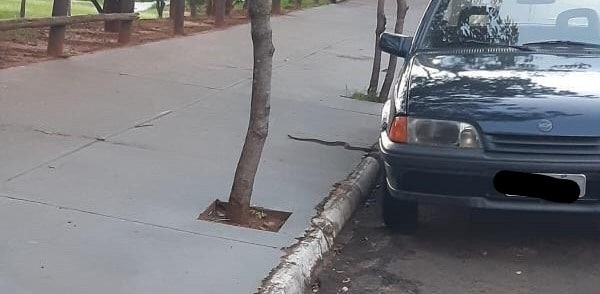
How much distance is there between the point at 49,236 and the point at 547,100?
9.07ft

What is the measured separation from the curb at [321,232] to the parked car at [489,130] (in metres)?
0.39

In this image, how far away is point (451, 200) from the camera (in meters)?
5.29

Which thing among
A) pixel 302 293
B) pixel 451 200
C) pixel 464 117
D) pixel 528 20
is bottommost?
pixel 302 293

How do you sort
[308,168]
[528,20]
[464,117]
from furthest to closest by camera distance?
[308,168] < [528,20] < [464,117]

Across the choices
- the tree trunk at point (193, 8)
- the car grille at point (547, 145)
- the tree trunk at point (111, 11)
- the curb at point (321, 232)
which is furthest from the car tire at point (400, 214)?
the tree trunk at point (193, 8)

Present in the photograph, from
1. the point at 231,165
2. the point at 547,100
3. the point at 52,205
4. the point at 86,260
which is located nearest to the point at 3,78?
the point at 231,165

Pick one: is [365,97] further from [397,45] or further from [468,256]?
[468,256]

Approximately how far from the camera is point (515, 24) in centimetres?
655

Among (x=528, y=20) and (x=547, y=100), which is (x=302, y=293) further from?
(x=528, y=20)

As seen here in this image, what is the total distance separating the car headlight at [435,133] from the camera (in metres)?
5.23

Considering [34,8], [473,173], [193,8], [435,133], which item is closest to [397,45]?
[435,133]

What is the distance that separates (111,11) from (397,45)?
8.31 m

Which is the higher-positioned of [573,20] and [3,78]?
[573,20]

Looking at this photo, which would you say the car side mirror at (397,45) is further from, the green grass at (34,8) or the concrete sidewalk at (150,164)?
the green grass at (34,8)
